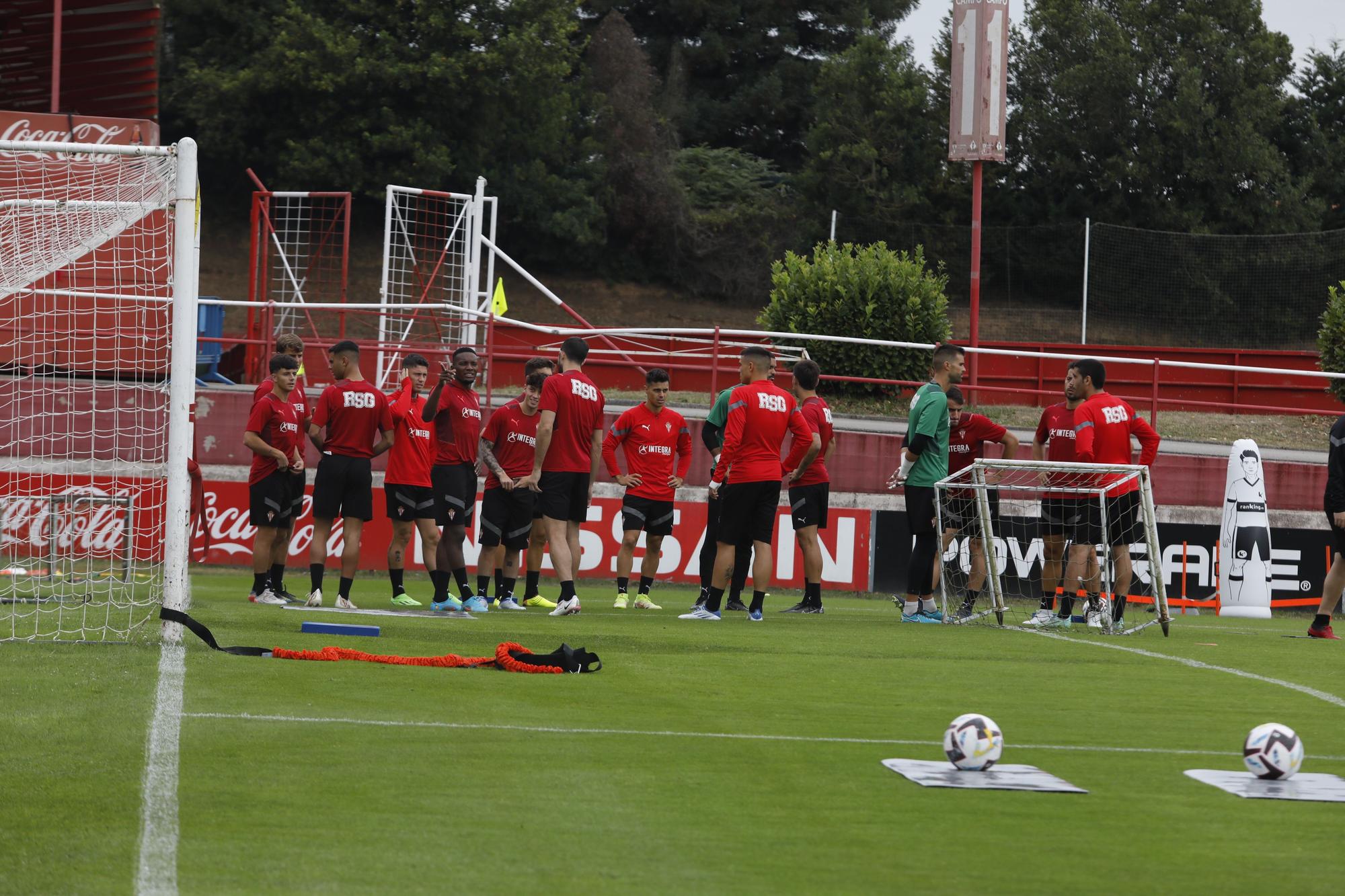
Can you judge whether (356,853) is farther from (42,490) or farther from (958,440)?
(42,490)

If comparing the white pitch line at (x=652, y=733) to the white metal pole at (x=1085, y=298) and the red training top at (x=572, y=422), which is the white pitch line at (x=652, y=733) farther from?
the white metal pole at (x=1085, y=298)

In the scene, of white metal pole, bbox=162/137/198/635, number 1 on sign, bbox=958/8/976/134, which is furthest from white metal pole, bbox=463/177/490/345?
white metal pole, bbox=162/137/198/635

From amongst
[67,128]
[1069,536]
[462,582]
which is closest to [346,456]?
[462,582]

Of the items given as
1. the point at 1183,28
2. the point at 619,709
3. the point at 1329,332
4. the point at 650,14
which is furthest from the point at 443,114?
the point at 619,709

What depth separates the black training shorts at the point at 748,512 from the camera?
39.4 ft

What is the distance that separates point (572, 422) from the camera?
12.1 metres

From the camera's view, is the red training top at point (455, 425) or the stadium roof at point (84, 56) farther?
the stadium roof at point (84, 56)

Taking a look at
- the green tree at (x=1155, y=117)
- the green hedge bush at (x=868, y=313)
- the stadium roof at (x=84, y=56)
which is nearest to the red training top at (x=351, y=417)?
the stadium roof at (x=84, y=56)

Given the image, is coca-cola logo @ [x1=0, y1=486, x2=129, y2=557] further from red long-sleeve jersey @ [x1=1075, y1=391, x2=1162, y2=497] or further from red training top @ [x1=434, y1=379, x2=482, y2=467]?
red long-sleeve jersey @ [x1=1075, y1=391, x2=1162, y2=497]

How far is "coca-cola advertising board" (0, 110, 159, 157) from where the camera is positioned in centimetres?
1939

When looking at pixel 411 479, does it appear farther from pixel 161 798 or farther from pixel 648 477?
pixel 161 798

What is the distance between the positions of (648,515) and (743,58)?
41.6 m

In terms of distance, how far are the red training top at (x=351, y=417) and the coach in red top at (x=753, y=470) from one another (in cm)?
263

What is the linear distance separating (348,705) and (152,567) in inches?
199
